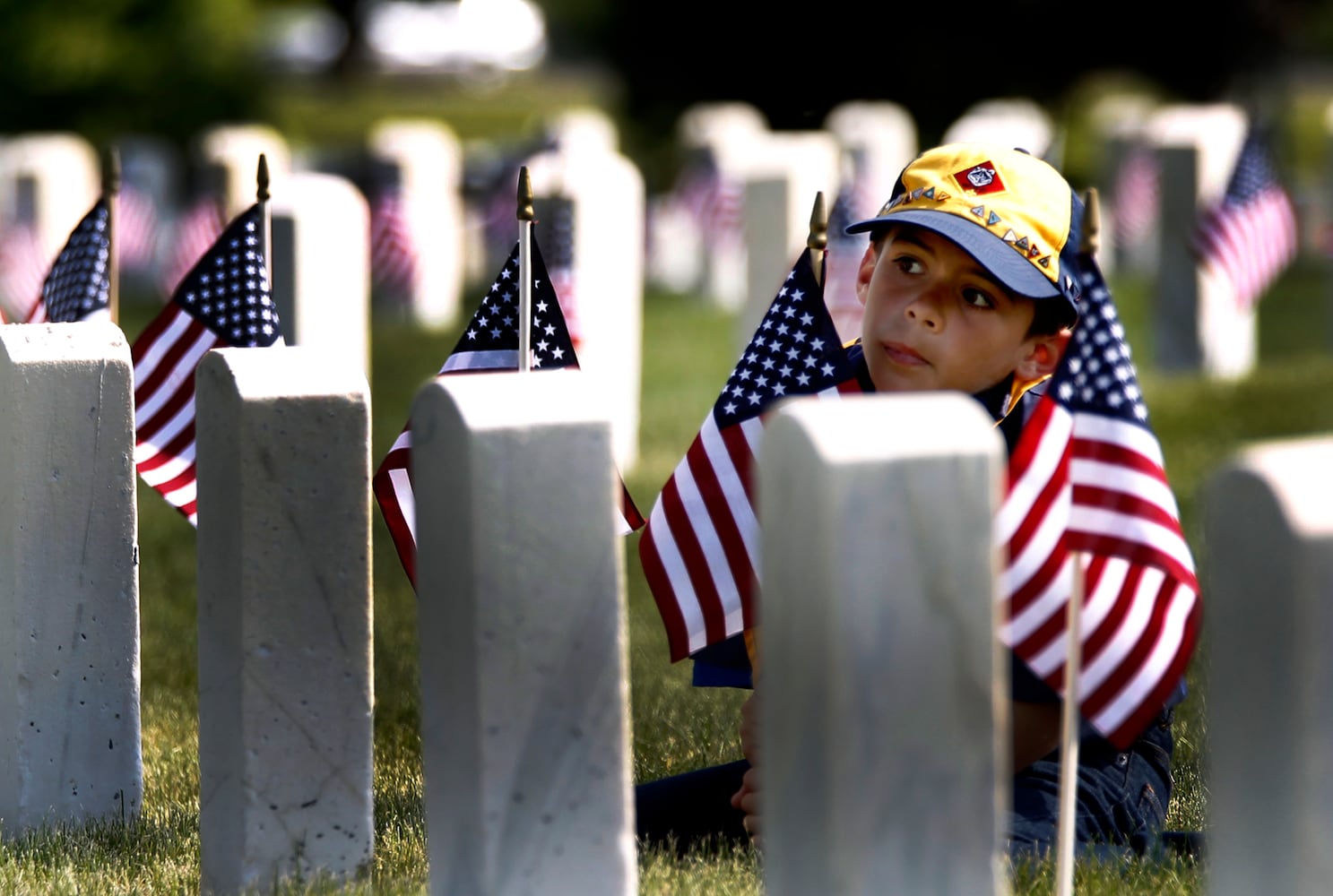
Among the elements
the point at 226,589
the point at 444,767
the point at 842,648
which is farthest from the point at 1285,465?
the point at 226,589

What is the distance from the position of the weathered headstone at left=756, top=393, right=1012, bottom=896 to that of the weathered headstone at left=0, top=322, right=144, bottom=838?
6.05 ft

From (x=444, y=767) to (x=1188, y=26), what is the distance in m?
23.0

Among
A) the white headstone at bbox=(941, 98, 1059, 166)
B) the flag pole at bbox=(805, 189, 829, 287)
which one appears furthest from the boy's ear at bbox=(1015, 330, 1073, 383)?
the white headstone at bbox=(941, 98, 1059, 166)

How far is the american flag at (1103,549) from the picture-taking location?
131 inches

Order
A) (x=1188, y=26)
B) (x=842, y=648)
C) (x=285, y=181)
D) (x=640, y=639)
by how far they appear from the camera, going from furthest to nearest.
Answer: (x=1188, y=26) → (x=285, y=181) → (x=640, y=639) → (x=842, y=648)

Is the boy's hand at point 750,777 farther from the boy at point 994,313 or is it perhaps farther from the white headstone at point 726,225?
the white headstone at point 726,225

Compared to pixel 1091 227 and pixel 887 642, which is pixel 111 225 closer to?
pixel 1091 227

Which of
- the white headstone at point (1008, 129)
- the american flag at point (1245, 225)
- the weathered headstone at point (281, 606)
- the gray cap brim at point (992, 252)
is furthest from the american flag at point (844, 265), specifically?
the weathered headstone at point (281, 606)

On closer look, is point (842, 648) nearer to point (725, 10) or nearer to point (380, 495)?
point (380, 495)

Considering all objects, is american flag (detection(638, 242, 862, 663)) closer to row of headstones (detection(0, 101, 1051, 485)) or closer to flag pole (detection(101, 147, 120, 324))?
row of headstones (detection(0, 101, 1051, 485))

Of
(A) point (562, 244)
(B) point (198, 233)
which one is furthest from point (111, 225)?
(B) point (198, 233)

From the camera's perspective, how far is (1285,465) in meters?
2.90

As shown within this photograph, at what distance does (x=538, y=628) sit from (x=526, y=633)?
0.02 meters

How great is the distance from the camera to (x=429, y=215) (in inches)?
693
